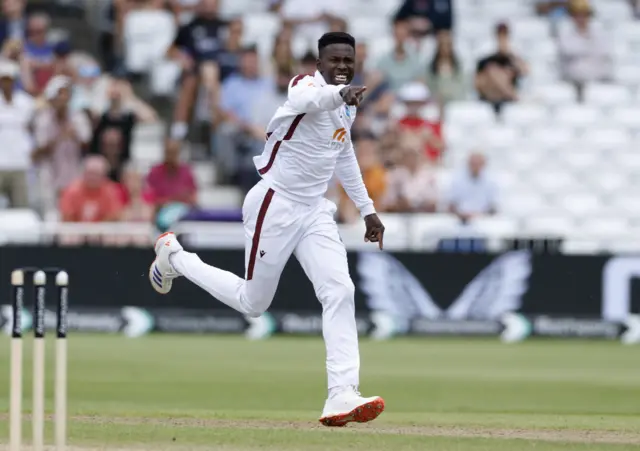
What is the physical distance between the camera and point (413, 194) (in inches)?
542

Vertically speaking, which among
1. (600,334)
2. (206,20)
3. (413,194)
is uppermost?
(206,20)

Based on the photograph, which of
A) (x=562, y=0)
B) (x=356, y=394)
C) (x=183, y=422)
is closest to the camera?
(x=356, y=394)

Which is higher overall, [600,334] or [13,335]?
[13,335]

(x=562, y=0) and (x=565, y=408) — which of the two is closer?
(x=565, y=408)

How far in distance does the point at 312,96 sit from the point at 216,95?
870 cm

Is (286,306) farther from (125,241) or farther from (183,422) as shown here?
(183,422)

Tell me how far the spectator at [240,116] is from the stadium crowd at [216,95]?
2 cm

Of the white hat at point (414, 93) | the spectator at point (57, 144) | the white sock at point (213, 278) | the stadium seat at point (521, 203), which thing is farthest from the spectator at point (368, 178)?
the white sock at point (213, 278)

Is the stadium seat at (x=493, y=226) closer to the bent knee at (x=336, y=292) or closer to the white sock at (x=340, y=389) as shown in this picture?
the bent knee at (x=336, y=292)

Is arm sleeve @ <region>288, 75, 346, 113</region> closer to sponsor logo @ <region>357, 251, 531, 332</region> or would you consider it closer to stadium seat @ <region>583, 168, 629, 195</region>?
sponsor logo @ <region>357, 251, 531, 332</region>

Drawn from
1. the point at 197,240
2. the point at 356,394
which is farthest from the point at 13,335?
the point at 197,240

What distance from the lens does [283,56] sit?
1507 centimetres

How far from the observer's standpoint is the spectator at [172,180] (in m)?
13.9

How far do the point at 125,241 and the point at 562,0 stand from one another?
646 cm
